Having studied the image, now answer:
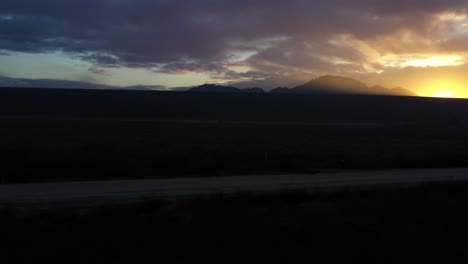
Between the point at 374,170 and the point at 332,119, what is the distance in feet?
254

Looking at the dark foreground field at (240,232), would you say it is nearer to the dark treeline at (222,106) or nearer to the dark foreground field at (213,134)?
the dark foreground field at (213,134)

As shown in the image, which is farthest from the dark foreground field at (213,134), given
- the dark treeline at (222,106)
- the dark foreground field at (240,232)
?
the dark foreground field at (240,232)

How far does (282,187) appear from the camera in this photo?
1645 centimetres

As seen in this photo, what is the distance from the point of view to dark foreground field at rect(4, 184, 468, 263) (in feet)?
29.3

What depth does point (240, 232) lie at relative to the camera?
10242mm

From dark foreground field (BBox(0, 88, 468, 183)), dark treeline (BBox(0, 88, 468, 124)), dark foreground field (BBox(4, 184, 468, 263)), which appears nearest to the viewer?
dark foreground field (BBox(4, 184, 468, 263))

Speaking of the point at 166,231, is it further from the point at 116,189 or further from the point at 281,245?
the point at 116,189

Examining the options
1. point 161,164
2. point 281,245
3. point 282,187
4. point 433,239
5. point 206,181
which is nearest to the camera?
point 281,245

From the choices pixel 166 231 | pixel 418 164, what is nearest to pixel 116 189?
pixel 166 231

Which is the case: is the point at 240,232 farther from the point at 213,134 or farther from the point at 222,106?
the point at 222,106

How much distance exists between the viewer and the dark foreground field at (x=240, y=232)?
29.3 feet

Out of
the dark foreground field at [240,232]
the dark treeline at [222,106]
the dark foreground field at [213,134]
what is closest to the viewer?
the dark foreground field at [240,232]

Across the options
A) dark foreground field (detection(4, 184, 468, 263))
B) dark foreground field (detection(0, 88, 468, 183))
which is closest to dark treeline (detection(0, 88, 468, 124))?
dark foreground field (detection(0, 88, 468, 183))

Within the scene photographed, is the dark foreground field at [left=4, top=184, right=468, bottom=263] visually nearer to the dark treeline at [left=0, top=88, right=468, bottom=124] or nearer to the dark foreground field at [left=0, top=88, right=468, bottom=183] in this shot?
the dark foreground field at [left=0, top=88, right=468, bottom=183]
